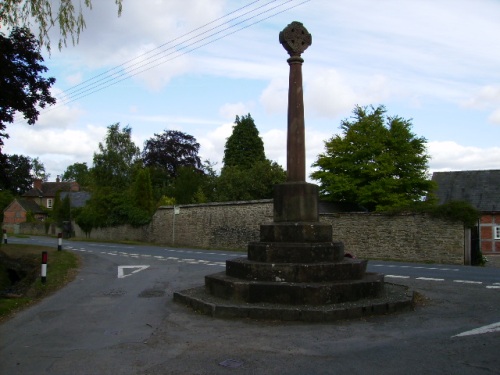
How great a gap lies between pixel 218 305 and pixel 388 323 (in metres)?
2.72

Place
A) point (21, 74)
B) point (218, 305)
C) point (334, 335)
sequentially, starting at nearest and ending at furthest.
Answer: point (334, 335) < point (218, 305) < point (21, 74)

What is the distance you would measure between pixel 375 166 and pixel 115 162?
113 ft

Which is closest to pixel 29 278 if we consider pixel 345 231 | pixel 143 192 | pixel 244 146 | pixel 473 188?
pixel 345 231

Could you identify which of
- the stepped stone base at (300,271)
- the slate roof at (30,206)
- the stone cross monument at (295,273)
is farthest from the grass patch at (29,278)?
the slate roof at (30,206)

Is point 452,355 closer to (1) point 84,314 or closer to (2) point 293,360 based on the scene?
(2) point 293,360

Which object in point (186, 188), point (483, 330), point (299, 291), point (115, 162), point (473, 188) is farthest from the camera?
point (115, 162)

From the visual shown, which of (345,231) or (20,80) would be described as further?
(345,231)

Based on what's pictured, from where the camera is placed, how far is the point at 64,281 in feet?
40.8

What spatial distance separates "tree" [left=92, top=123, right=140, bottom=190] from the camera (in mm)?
56875

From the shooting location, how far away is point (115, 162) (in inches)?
2258

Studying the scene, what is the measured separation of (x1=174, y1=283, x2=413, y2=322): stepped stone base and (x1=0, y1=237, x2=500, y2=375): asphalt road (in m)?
0.19

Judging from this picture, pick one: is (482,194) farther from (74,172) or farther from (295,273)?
(74,172)

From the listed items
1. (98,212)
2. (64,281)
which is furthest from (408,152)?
(64,281)

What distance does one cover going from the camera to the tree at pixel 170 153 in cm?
6372
